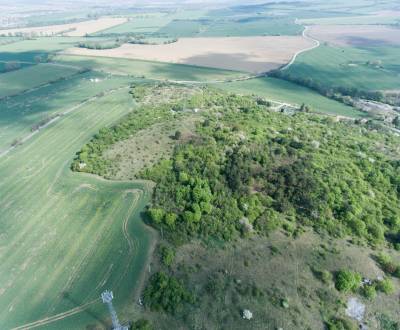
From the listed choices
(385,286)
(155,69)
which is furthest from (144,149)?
(155,69)

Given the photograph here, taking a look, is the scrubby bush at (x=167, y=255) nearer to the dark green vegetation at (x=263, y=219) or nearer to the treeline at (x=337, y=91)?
the dark green vegetation at (x=263, y=219)

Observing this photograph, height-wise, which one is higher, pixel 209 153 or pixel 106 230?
pixel 209 153

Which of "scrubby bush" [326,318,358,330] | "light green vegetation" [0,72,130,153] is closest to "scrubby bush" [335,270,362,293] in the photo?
"scrubby bush" [326,318,358,330]

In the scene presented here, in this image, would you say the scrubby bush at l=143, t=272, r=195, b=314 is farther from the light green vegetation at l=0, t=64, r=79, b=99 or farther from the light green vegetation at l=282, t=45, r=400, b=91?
the light green vegetation at l=282, t=45, r=400, b=91

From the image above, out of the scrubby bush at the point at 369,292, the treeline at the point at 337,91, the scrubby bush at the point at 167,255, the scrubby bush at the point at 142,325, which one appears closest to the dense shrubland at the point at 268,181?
the scrubby bush at the point at 167,255

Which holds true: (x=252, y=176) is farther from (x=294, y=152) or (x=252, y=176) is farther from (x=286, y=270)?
(x=286, y=270)

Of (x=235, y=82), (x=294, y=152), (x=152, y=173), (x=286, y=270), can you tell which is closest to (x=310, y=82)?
(x=235, y=82)
